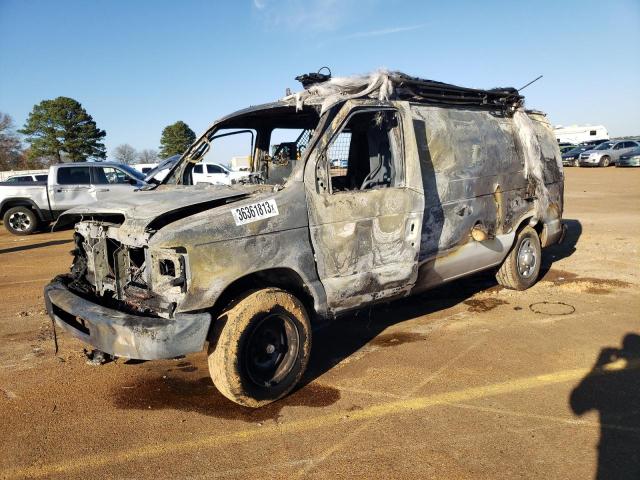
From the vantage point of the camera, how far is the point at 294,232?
3518 mm

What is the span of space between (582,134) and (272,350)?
60.6m

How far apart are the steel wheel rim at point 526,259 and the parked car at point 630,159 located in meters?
27.7

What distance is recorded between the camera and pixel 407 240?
420cm

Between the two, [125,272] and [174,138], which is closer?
[125,272]

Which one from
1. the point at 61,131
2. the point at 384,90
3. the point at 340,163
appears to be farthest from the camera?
the point at 61,131

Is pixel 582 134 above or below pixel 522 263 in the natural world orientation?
above

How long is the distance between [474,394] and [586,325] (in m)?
2.14

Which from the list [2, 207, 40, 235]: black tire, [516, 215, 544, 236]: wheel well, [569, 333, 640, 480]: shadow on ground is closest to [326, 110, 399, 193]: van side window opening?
[569, 333, 640, 480]: shadow on ground

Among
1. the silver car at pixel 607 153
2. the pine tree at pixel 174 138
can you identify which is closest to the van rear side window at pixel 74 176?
the silver car at pixel 607 153

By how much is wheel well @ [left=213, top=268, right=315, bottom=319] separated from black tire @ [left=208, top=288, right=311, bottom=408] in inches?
5.2

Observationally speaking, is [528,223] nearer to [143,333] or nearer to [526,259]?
[526,259]

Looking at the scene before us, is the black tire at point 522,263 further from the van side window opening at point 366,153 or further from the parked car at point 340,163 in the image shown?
the parked car at point 340,163

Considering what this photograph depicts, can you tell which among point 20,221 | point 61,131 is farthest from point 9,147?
point 20,221

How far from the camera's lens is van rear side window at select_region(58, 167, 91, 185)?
42.3ft
